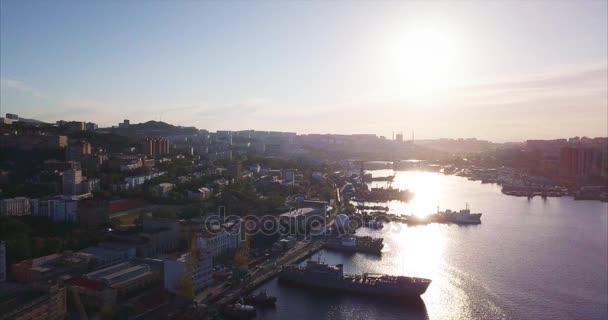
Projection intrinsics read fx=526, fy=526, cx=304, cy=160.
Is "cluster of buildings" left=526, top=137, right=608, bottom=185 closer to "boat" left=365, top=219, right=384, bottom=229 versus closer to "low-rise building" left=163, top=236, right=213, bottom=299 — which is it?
"boat" left=365, top=219, right=384, bottom=229

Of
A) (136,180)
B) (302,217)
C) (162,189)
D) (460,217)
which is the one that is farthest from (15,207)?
(460,217)

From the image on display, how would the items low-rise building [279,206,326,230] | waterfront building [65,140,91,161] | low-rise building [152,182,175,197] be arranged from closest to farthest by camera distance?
low-rise building [279,206,326,230], low-rise building [152,182,175,197], waterfront building [65,140,91,161]

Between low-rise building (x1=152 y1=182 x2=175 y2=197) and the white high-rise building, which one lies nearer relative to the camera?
the white high-rise building

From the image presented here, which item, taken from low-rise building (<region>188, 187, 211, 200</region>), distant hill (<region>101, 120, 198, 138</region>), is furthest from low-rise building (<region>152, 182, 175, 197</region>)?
distant hill (<region>101, 120, 198, 138</region>)

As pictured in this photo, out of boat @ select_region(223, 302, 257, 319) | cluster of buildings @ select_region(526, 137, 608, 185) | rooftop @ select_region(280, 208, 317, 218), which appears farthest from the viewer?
cluster of buildings @ select_region(526, 137, 608, 185)

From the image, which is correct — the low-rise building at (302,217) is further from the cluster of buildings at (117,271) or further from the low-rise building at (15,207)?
the low-rise building at (15,207)

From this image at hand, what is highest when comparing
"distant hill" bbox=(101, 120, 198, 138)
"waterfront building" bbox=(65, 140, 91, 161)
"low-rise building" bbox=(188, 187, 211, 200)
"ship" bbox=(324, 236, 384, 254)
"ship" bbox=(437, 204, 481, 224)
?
"distant hill" bbox=(101, 120, 198, 138)

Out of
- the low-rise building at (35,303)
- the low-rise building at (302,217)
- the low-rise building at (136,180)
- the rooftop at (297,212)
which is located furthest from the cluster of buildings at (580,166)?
the low-rise building at (35,303)

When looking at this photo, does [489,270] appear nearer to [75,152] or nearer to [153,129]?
[75,152]
